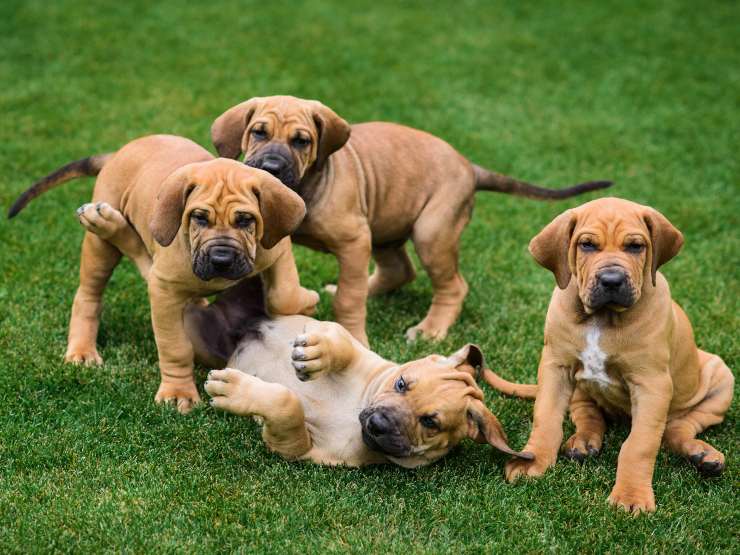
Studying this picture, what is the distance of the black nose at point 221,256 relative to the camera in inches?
211

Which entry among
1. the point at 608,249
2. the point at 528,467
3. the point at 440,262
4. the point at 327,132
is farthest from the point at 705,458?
the point at 327,132

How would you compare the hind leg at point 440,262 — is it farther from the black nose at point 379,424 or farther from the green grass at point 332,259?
the black nose at point 379,424

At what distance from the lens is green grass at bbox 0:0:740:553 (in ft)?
16.4

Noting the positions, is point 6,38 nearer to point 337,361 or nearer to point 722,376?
point 337,361

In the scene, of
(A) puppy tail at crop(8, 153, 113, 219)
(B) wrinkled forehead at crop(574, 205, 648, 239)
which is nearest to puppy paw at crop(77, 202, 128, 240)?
(A) puppy tail at crop(8, 153, 113, 219)

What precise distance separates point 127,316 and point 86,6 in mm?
8608

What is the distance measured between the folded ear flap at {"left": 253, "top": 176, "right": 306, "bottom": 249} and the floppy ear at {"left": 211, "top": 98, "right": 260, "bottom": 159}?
109 cm

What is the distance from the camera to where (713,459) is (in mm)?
5520

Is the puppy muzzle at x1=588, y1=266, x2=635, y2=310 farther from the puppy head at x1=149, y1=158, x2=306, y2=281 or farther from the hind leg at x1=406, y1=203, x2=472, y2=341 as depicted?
the hind leg at x1=406, y1=203, x2=472, y2=341

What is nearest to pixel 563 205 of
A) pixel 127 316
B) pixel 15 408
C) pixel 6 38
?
pixel 127 316

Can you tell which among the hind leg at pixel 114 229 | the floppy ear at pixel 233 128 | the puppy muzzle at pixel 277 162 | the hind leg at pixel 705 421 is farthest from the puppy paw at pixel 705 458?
the hind leg at pixel 114 229

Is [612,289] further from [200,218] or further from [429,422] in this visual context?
[200,218]

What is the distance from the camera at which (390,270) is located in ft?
26.3

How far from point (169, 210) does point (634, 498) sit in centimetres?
295
